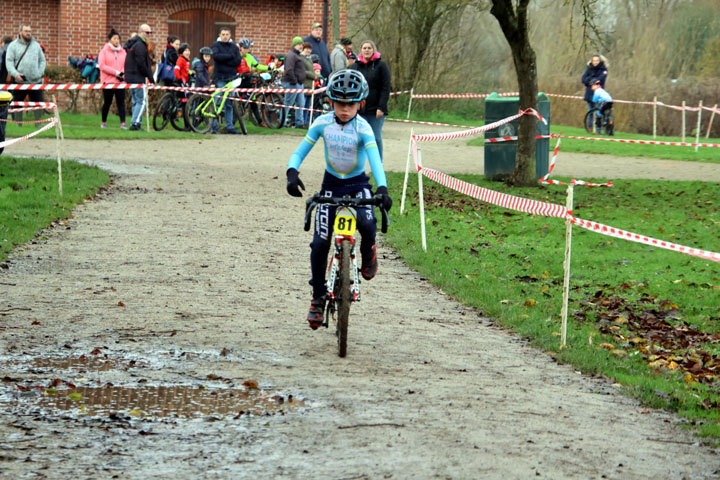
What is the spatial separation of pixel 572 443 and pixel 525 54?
12667 millimetres

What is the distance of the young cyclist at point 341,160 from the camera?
736cm

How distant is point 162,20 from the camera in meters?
33.0

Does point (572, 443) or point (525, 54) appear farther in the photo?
point (525, 54)

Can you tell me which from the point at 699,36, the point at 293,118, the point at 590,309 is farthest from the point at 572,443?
the point at 699,36

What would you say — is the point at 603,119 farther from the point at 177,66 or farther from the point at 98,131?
the point at 98,131

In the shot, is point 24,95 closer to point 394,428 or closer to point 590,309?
point 590,309

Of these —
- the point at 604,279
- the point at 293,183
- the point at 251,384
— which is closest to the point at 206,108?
the point at 604,279

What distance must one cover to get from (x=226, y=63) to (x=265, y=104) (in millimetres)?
1952

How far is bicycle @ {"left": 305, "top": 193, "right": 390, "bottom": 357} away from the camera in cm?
714

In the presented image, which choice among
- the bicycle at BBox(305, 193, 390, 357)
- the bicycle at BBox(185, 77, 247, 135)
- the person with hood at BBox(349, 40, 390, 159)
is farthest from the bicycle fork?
the bicycle at BBox(185, 77, 247, 135)

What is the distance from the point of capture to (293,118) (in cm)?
2734

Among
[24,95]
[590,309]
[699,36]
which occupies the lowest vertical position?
[590,309]

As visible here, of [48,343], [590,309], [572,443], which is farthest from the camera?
[590,309]

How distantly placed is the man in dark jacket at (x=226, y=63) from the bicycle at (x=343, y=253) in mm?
17463
